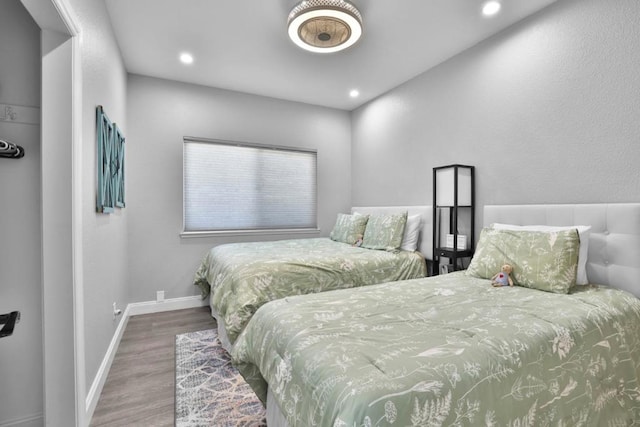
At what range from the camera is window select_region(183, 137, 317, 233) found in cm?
372

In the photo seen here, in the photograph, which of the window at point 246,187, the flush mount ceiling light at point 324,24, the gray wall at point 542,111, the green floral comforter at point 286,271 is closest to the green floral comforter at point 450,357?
the green floral comforter at point 286,271

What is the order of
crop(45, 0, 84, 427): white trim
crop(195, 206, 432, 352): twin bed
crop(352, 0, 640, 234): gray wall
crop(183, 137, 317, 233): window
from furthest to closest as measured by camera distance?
1. crop(183, 137, 317, 233): window
2. crop(195, 206, 432, 352): twin bed
3. crop(352, 0, 640, 234): gray wall
4. crop(45, 0, 84, 427): white trim

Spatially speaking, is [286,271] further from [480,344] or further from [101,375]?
[480,344]

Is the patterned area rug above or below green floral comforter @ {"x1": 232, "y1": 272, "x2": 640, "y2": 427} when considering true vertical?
below

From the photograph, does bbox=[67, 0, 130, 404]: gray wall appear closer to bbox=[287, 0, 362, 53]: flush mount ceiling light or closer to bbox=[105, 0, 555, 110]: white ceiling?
bbox=[105, 0, 555, 110]: white ceiling

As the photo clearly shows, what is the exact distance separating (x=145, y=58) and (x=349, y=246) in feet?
9.63

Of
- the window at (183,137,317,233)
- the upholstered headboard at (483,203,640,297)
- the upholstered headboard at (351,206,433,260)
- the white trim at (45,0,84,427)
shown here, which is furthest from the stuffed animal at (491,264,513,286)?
the window at (183,137,317,233)

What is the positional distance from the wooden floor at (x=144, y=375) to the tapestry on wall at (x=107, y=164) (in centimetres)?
119

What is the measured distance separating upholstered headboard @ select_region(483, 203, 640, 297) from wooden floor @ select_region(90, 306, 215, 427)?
282 cm

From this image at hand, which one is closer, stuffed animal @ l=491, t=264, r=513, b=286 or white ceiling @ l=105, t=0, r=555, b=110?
stuffed animal @ l=491, t=264, r=513, b=286

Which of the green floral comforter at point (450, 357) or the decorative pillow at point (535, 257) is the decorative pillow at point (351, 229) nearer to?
the decorative pillow at point (535, 257)

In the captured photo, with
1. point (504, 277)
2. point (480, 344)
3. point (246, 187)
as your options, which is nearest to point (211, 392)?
point (480, 344)

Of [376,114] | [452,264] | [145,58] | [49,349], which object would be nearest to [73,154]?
[49,349]

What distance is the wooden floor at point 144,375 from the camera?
1734 mm
